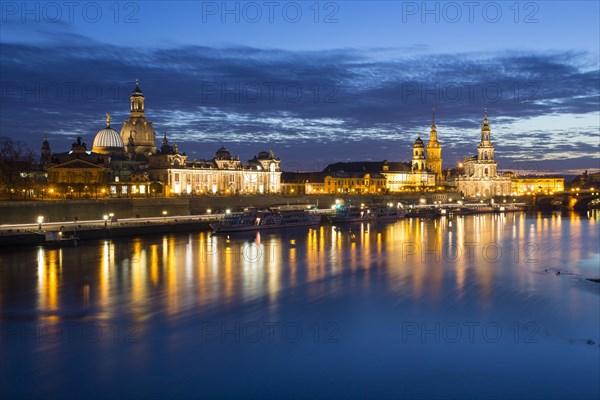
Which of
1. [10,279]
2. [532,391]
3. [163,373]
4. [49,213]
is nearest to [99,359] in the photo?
[163,373]

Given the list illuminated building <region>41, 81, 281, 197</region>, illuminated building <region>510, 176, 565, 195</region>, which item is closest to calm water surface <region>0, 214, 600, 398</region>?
illuminated building <region>41, 81, 281, 197</region>

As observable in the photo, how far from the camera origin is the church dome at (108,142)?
280 feet

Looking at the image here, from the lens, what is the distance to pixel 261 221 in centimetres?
5638

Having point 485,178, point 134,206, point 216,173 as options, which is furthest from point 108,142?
point 485,178

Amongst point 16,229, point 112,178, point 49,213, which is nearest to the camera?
point 16,229

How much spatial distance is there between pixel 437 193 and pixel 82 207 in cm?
8085

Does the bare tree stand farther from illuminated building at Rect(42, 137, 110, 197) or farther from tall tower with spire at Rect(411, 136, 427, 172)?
tall tower with spire at Rect(411, 136, 427, 172)

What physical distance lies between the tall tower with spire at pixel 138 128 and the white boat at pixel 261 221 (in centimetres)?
3520

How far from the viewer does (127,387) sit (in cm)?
1405

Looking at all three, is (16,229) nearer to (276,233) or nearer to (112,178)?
(276,233)

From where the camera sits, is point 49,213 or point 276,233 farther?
point 276,233

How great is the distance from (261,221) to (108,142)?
38734 mm

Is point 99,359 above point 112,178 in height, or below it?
below

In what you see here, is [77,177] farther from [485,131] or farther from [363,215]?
[485,131]
